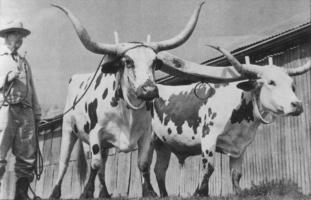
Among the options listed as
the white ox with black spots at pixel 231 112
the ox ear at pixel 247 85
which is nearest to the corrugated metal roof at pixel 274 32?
the white ox with black spots at pixel 231 112

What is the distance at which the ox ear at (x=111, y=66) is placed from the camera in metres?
6.59

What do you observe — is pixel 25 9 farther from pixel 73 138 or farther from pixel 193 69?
pixel 193 69

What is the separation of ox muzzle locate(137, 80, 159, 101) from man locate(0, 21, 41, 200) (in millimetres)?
1605

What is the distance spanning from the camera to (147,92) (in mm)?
5781

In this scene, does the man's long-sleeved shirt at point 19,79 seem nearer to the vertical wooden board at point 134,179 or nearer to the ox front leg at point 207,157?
the ox front leg at point 207,157

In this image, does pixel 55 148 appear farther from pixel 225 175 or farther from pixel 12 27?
pixel 12 27

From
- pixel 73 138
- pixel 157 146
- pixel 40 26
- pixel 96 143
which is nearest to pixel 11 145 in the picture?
pixel 96 143

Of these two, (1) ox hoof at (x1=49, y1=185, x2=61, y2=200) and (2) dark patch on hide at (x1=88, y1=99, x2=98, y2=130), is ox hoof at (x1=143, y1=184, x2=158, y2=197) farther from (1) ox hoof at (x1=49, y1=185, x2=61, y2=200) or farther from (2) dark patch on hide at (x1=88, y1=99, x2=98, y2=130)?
(1) ox hoof at (x1=49, y1=185, x2=61, y2=200)

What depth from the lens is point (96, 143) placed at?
6.76m

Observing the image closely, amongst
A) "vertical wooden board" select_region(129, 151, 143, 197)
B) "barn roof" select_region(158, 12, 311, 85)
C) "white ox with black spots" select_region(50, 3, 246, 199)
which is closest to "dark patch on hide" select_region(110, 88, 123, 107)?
"white ox with black spots" select_region(50, 3, 246, 199)

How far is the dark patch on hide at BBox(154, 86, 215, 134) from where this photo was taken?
8.56 m

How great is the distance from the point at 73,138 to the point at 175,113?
2095 millimetres

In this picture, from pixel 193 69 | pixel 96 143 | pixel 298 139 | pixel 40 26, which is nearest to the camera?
pixel 96 143

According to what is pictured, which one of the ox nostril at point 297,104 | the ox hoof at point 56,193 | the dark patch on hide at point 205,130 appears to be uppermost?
the ox nostril at point 297,104
